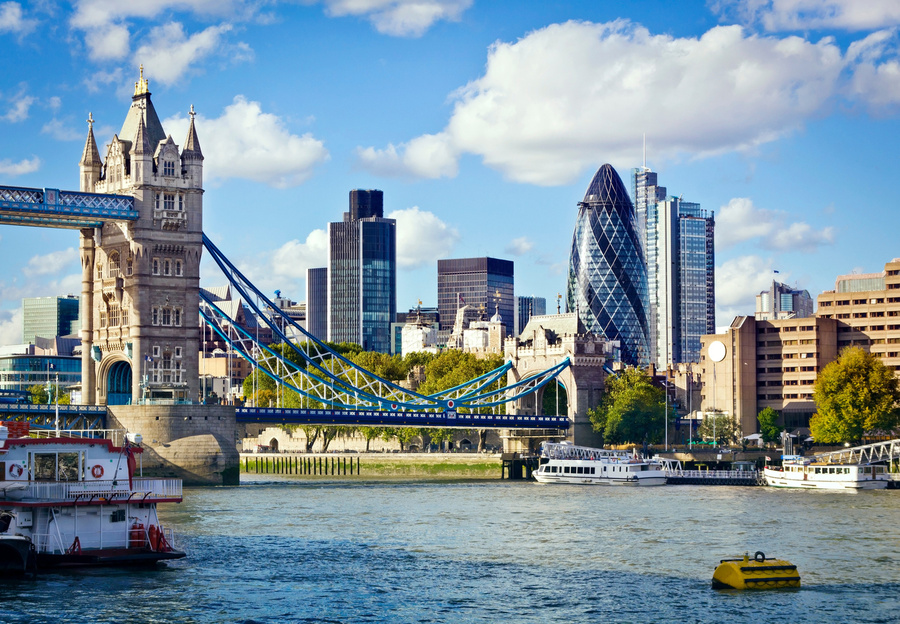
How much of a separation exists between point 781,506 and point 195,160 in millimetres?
55376

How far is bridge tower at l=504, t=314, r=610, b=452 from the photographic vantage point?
14325 cm


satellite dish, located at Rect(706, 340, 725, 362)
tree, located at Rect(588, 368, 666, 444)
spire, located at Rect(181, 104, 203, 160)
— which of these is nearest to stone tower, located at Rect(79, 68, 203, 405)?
spire, located at Rect(181, 104, 203, 160)

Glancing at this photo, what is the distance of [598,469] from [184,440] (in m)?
32.3

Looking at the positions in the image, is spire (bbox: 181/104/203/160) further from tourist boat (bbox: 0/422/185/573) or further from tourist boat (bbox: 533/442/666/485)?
tourist boat (bbox: 0/422/185/573)

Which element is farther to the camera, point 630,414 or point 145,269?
point 630,414

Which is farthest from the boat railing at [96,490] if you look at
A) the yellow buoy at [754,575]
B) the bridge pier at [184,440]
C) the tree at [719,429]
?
the tree at [719,429]

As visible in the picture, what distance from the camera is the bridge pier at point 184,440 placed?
105000 mm

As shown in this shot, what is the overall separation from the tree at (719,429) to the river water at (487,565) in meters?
56.3

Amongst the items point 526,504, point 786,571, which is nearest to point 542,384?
point 526,504

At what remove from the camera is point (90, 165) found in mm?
116188

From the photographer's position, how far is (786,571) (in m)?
48.3

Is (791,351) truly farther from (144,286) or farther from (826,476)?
(144,286)

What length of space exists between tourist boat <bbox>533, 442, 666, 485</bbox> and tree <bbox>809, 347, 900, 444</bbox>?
20.4 meters

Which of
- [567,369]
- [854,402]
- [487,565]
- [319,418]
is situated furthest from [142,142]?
[487,565]
